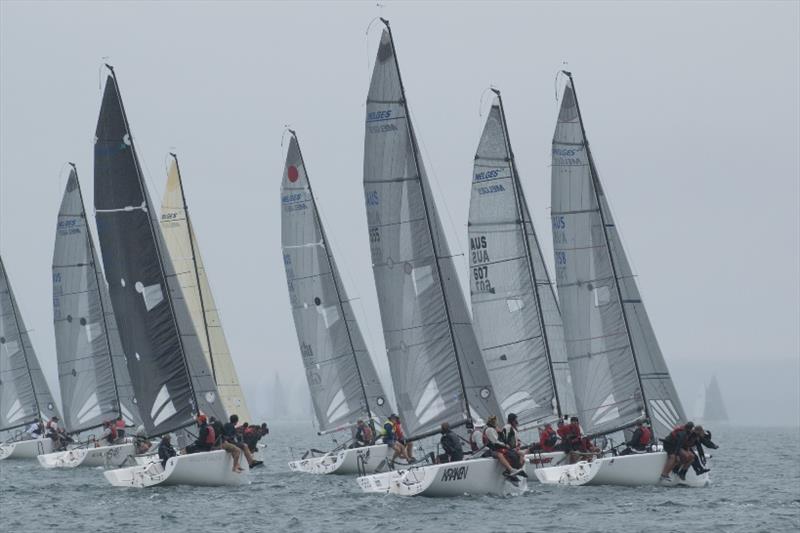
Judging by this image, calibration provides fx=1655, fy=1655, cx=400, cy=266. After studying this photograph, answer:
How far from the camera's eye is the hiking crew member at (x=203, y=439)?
35812 mm

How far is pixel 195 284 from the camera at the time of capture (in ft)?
168

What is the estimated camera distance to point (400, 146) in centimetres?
3466

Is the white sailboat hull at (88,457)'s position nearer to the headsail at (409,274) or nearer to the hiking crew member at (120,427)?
the hiking crew member at (120,427)

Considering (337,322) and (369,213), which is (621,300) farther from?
(337,322)

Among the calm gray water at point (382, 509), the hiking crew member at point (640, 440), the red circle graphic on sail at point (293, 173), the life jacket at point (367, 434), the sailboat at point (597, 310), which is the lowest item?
the calm gray water at point (382, 509)

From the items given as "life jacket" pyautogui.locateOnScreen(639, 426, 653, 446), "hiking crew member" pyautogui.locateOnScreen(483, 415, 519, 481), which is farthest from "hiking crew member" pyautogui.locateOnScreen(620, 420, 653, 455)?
"hiking crew member" pyautogui.locateOnScreen(483, 415, 519, 481)

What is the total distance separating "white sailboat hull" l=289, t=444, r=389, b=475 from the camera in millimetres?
42219

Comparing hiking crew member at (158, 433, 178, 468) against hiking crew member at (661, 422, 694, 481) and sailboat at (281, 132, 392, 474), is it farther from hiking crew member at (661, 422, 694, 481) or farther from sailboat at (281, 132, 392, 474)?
sailboat at (281, 132, 392, 474)

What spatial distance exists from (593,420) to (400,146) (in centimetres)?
788

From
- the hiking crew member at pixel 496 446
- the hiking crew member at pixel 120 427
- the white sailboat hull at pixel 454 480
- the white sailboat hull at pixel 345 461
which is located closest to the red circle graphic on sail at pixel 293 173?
the white sailboat hull at pixel 345 461

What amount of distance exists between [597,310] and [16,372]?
30.2 meters

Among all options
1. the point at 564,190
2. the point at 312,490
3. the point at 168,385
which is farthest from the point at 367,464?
the point at 564,190

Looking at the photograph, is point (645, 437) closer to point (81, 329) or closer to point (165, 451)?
point (165, 451)

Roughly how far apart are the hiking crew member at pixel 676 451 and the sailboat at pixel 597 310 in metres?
1.70
